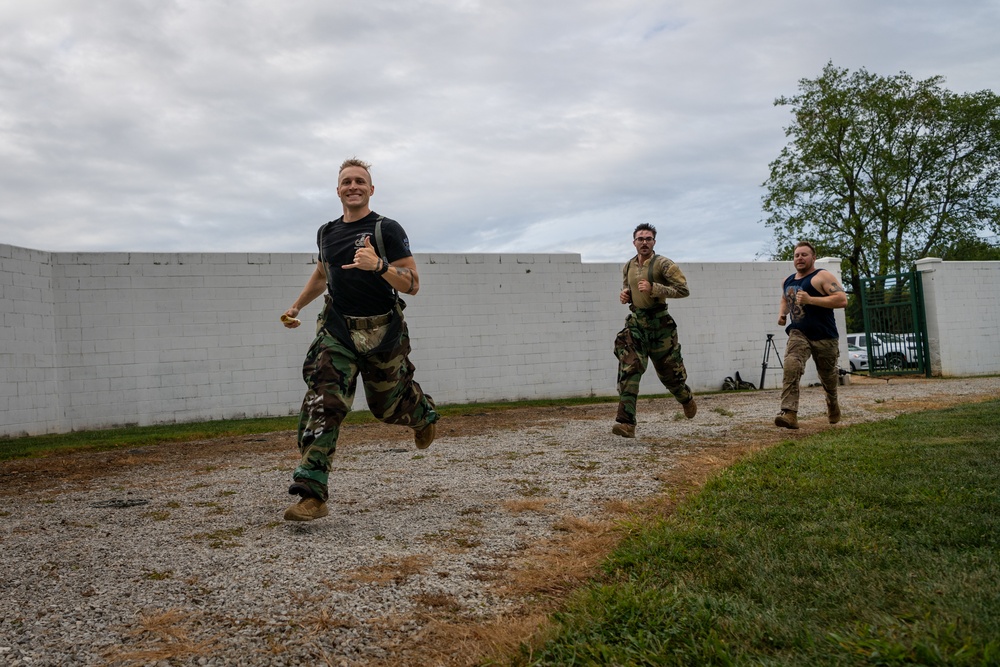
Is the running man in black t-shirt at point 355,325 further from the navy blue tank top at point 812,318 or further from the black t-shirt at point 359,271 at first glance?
the navy blue tank top at point 812,318

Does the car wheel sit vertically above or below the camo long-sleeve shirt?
below

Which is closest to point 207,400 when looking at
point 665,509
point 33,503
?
point 33,503

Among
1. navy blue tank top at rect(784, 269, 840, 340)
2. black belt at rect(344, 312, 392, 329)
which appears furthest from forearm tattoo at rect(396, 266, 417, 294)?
navy blue tank top at rect(784, 269, 840, 340)

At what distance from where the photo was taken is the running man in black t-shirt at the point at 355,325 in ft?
13.7

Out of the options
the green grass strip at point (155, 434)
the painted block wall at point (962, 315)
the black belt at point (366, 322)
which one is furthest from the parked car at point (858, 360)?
the black belt at point (366, 322)

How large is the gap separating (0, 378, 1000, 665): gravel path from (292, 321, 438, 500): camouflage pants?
369mm

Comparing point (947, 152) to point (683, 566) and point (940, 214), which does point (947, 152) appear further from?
point (683, 566)

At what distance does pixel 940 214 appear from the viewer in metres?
33.0

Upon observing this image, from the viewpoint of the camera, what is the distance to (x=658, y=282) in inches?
281

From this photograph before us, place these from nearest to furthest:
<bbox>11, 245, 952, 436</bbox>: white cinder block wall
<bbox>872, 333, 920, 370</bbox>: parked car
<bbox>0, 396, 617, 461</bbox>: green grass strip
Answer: <bbox>0, 396, 617, 461</bbox>: green grass strip, <bbox>11, 245, 952, 436</bbox>: white cinder block wall, <bbox>872, 333, 920, 370</bbox>: parked car

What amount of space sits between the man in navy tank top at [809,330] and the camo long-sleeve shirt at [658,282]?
1.37m

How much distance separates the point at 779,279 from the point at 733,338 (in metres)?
1.91

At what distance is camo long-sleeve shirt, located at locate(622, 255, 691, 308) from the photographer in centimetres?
700

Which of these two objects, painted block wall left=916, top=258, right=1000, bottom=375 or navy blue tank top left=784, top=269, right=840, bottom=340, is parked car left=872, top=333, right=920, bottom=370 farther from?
navy blue tank top left=784, top=269, right=840, bottom=340
